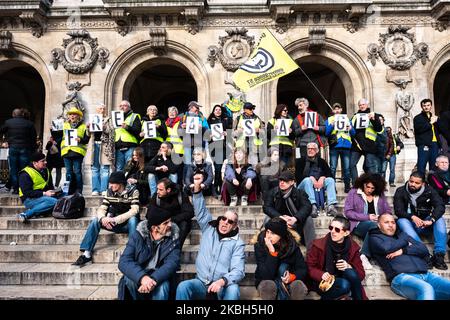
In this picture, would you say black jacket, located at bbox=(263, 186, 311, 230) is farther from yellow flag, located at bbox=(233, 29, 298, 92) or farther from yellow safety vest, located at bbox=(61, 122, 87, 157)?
yellow safety vest, located at bbox=(61, 122, 87, 157)

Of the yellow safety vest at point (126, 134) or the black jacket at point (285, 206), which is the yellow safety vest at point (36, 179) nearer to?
the yellow safety vest at point (126, 134)

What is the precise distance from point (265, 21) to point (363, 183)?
812 centimetres

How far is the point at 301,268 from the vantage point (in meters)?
3.71

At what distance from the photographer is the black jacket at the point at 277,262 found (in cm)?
368

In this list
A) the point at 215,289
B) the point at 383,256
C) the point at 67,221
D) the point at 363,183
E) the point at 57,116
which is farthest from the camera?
the point at 57,116

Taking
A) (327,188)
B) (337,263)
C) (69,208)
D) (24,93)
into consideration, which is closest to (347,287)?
(337,263)

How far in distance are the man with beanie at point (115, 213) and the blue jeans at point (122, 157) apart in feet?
6.08

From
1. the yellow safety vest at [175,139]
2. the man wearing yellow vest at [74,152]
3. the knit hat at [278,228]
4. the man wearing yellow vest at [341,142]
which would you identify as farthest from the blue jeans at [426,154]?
the man wearing yellow vest at [74,152]

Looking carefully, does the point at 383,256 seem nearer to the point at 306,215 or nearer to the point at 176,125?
the point at 306,215

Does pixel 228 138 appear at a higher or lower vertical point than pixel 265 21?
lower

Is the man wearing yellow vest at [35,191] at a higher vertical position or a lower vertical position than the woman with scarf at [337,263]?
higher

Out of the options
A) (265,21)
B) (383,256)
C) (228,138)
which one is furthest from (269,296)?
(265,21)

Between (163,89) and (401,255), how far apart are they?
15.1 metres

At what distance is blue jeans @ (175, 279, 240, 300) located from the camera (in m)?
3.44
